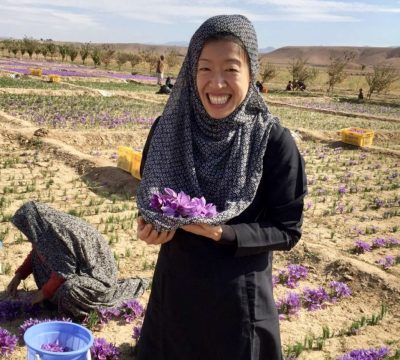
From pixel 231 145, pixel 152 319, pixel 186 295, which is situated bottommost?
pixel 152 319

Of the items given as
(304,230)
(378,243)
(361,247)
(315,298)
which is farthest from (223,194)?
(304,230)

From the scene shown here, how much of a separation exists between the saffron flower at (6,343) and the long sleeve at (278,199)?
88.9 inches

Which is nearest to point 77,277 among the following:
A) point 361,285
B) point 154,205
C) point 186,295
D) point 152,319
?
point 152,319

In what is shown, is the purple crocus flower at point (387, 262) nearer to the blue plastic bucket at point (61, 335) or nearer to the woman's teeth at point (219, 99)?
the blue plastic bucket at point (61, 335)

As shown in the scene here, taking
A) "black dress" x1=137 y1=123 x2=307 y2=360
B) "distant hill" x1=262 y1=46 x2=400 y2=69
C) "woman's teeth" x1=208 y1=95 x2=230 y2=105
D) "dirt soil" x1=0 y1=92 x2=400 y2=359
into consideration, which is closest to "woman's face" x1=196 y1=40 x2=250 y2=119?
"woman's teeth" x1=208 y1=95 x2=230 y2=105

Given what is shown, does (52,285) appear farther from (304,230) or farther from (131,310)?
(304,230)

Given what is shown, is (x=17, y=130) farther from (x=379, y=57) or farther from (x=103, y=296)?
(x=379, y=57)

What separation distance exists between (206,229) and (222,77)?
54cm

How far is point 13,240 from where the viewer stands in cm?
522

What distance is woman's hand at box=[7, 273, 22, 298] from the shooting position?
391cm

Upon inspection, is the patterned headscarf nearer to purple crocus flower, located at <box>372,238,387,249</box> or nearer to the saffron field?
the saffron field

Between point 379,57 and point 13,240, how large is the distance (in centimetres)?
15005

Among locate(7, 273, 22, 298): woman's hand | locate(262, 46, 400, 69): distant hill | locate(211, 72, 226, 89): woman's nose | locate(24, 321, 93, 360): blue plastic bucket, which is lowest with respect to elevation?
locate(7, 273, 22, 298): woman's hand

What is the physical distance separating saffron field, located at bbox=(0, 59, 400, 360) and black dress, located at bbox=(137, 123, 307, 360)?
1.66 m
